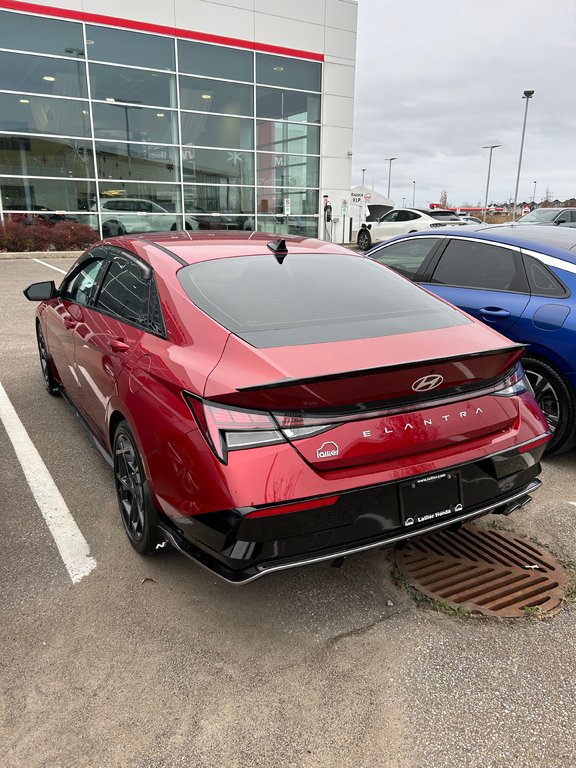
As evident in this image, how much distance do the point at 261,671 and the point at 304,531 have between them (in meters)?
0.62

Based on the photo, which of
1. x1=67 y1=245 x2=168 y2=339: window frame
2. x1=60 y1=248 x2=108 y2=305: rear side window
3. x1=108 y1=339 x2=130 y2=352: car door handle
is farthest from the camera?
x1=60 y1=248 x2=108 y2=305: rear side window

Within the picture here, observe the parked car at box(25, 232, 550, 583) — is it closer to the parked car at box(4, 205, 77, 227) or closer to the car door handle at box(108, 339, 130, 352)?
the car door handle at box(108, 339, 130, 352)

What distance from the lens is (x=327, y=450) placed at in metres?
2.15

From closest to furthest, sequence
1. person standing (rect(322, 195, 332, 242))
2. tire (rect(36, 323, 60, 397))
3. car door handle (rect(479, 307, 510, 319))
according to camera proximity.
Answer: car door handle (rect(479, 307, 510, 319))
tire (rect(36, 323, 60, 397))
person standing (rect(322, 195, 332, 242))

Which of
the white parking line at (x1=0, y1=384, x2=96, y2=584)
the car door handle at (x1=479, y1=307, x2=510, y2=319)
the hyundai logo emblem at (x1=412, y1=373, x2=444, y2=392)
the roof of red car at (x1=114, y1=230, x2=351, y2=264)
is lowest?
the white parking line at (x1=0, y1=384, x2=96, y2=584)

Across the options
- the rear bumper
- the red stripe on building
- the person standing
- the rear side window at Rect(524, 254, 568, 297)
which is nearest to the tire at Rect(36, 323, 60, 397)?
the rear bumper

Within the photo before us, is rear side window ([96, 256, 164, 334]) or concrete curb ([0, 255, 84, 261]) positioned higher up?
rear side window ([96, 256, 164, 334])

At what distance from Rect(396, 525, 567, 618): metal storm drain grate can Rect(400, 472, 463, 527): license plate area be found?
56cm

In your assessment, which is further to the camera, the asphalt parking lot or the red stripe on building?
the red stripe on building

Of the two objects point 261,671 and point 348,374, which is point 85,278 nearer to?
point 348,374

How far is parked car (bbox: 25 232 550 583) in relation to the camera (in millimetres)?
2127

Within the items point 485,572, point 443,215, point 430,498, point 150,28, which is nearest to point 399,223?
point 443,215

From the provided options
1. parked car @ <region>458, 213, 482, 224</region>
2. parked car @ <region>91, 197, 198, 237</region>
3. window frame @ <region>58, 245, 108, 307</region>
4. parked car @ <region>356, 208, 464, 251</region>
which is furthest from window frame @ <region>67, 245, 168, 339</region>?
parked car @ <region>458, 213, 482, 224</region>

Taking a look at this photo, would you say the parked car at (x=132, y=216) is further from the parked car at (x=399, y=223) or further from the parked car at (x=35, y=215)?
the parked car at (x=399, y=223)
